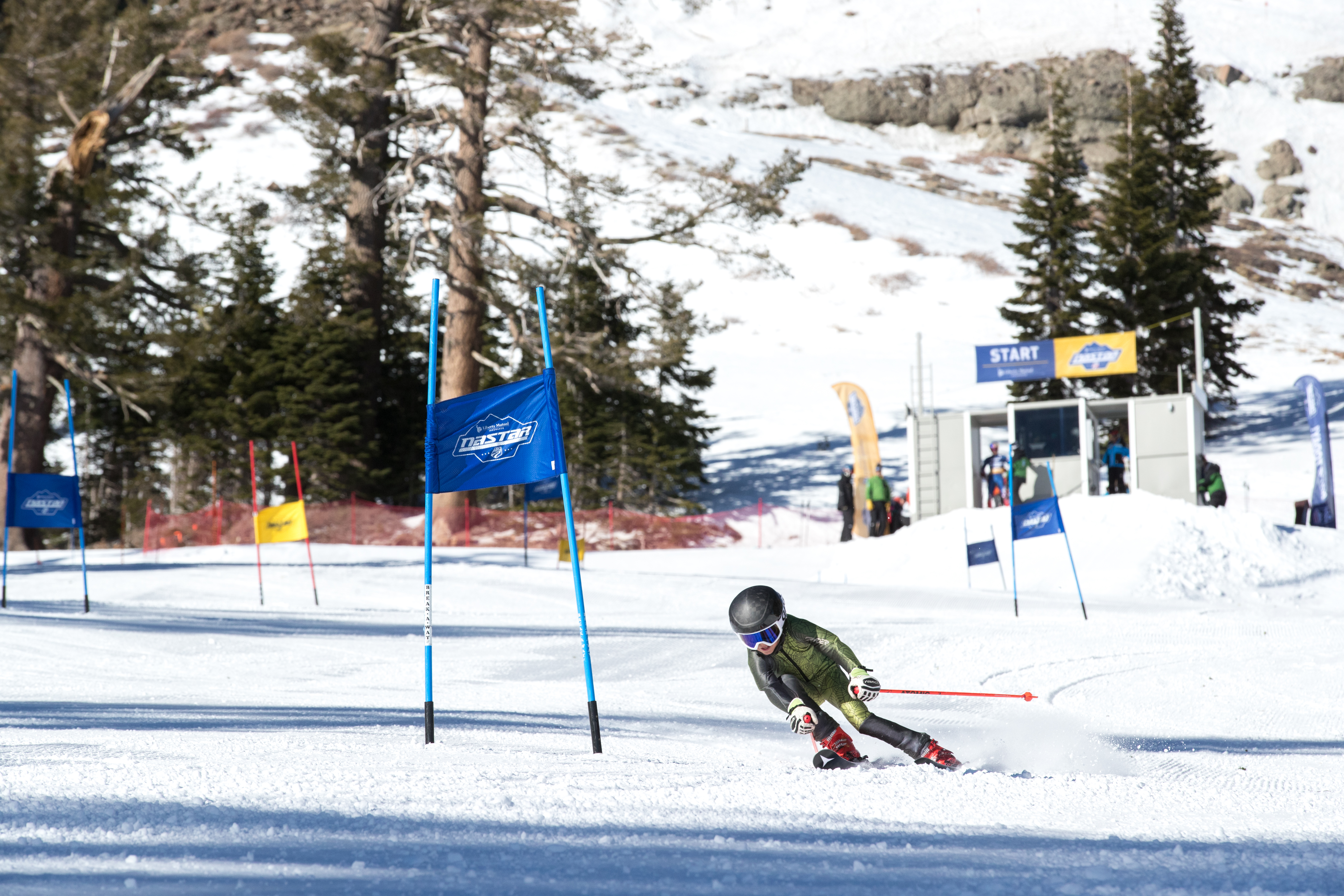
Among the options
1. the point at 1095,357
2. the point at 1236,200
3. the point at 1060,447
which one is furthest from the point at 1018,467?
the point at 1236,200

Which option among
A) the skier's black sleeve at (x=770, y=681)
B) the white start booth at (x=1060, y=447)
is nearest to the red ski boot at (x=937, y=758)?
the skier's black sleeve at (x=770, y=681)

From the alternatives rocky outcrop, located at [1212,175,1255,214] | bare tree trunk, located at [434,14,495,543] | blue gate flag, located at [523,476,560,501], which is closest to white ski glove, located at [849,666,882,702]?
blue gate flag, located at [523,476,560,501]

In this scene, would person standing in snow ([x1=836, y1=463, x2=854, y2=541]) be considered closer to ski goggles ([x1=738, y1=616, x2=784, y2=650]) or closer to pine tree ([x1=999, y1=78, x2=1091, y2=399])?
pine tree ([x1=999, y1=78, x2=1091, y2=399])

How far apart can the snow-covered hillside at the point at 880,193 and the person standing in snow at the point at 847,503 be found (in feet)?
29.1

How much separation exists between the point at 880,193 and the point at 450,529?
79.3 m

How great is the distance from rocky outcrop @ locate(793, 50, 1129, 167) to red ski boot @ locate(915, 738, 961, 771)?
13204 cm

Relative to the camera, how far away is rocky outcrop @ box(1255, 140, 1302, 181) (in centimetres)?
11925

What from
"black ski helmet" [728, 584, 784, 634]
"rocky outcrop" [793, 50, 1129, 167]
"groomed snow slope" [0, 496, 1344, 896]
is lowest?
"groomed snow slope" [0, 496, 1344, 896]

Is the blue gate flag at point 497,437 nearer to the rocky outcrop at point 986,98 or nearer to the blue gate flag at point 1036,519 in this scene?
the blue gate flag at point 1036,519

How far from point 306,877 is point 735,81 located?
482 ft

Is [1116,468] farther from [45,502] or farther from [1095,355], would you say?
[45,502]

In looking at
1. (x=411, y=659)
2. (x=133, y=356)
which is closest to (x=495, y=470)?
(x=411, y=659)

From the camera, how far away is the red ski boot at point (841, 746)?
5.99m

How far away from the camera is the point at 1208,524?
2078 centimetres
